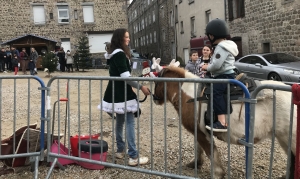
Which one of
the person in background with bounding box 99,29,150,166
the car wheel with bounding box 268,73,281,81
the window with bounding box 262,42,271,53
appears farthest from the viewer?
the window with bounding box 262,42,271,53

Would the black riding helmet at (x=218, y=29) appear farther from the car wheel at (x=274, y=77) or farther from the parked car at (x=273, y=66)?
the car wheel at (x=274, y=77)

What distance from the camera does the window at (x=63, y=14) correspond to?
100 ft

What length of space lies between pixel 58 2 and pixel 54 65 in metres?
14.4

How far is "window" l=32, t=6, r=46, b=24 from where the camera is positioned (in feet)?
96.9

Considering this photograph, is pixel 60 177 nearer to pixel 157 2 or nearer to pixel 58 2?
pixel 58 2

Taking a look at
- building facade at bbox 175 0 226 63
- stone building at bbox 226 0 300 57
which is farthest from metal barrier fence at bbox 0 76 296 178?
building facade at bbox 175 0 226 63

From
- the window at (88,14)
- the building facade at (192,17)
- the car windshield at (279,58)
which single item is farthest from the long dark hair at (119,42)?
the window at (88,14)

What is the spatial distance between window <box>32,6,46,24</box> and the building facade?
43.6ft

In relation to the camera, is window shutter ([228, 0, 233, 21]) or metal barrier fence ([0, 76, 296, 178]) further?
window shutter ([228, 0, 233, 21])

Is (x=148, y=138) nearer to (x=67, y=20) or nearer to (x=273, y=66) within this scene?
(x=273, y=66)

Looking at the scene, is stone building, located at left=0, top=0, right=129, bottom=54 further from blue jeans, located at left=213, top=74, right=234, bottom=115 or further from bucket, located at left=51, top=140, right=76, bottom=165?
blue jeans, located at left=213, top=74, right=234, bottom=115

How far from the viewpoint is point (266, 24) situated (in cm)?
1730

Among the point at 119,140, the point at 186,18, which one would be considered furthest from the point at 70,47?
the point at 119,140

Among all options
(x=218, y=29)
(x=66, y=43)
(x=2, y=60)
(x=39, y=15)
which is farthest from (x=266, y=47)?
(x=39, y=15)
